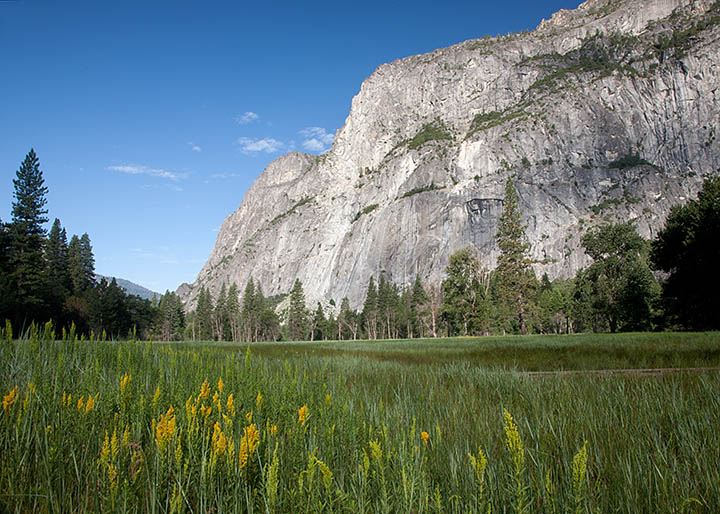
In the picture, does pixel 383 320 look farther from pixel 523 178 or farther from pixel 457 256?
pixel 523 178

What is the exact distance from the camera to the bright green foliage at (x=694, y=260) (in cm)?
2431

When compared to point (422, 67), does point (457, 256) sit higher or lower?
lower

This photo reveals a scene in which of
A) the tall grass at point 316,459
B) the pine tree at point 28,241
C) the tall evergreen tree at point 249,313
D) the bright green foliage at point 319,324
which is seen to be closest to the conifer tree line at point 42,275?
the pine tree at point 28,241

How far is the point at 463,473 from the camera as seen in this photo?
5.92ft

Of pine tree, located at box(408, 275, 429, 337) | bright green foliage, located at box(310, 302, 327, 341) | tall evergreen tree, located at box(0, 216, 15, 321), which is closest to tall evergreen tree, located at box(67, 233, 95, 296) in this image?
tall evergreen tree, located at box(0, 216, 15, 321)

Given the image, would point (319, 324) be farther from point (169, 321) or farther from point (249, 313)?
point (169, 321)

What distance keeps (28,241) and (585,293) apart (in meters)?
69.2

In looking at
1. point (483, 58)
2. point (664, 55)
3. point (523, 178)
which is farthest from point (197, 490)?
point (483, 58)

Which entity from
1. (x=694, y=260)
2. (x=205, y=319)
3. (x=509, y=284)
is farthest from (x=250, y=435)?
(x=205, y=319)

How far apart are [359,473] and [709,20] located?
662ft

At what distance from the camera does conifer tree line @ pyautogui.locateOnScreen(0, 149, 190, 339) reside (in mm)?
35344

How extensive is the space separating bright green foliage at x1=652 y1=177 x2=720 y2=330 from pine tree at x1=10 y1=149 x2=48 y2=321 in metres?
54.5

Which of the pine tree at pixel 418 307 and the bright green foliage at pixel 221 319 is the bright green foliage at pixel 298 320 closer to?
the bright green foliage at pixel 221 319

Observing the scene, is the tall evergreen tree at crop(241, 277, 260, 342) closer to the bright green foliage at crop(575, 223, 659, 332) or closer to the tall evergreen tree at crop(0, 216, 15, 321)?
the tall evergreen tree at crop(0, 216, 15, 321)
